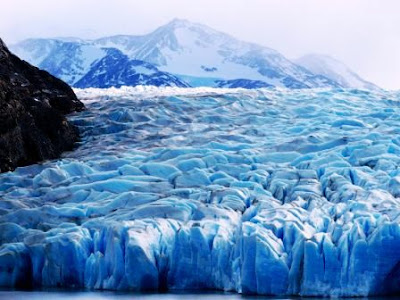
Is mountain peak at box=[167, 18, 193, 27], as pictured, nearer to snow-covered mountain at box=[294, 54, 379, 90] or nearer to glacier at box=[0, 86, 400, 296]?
snow-covered mountain at box=[294, 54, 379, 90]

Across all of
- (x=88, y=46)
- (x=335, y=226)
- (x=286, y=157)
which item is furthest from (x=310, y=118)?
(x=88, y=46)

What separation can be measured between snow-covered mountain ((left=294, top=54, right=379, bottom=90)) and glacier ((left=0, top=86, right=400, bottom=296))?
5285 cm

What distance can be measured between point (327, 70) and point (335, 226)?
6414 centimetres

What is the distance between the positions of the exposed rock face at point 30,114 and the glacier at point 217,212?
61cm

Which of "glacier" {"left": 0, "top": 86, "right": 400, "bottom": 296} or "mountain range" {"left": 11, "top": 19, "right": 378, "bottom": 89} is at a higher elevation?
"glacier" {"left": 0, "top": 86, "right": 400, "bottom": 296}

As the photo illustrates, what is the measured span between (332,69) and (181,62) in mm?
14029

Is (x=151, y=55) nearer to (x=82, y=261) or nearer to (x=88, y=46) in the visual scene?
(x=88, y=46)

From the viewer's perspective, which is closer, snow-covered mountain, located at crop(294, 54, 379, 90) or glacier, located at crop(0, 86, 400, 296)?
glacier, located at crop(0, 86, 400, 296)

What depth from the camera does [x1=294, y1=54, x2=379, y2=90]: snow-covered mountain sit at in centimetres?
7626

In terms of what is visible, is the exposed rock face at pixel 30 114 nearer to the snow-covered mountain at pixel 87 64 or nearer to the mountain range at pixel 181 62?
the mountain range at pixel 181 62

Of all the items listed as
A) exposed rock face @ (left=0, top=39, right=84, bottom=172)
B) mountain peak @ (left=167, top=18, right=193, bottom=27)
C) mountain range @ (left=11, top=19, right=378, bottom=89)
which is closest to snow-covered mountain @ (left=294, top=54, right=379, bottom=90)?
mountain range @ (left=11, top=19, right=378, bottom=89)

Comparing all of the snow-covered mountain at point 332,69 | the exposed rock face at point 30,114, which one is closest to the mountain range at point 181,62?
the snow-covered mountain at point 332,69

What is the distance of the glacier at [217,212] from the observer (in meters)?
14.7

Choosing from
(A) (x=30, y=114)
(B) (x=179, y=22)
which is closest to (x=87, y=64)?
(B) (x=179, y=22)
